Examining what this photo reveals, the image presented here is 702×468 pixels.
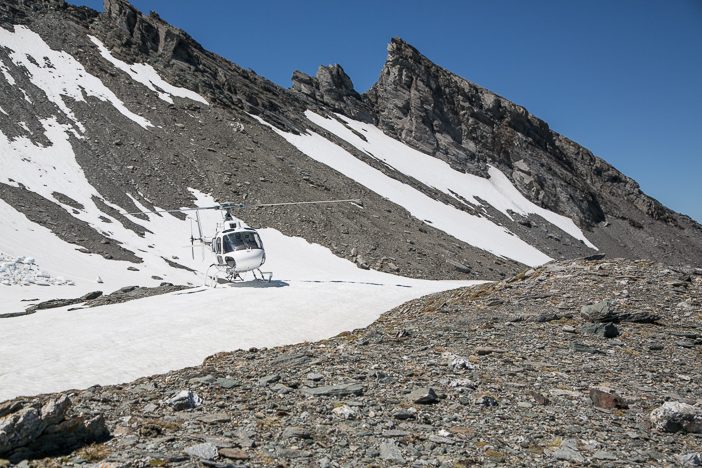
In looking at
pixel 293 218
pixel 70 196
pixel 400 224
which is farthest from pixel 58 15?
pixel 400 224

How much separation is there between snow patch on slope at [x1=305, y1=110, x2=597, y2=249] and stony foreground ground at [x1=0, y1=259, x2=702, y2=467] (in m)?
63.8

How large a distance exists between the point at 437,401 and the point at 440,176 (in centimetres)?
7475

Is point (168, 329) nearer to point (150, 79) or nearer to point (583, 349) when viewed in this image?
point (583, 349)

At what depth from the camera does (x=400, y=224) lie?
53.2 metres

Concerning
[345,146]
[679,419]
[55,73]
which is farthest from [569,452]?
[345,146]

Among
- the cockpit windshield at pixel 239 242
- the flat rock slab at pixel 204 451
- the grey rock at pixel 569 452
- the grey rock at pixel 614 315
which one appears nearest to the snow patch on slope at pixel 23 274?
the cockpit windshield at pixel 239 242

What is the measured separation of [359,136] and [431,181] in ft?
44.8

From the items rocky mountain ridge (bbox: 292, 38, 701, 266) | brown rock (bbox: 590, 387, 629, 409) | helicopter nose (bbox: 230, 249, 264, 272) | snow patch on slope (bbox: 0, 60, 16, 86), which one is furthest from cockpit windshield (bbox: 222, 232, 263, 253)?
rocky mountain ridge (bbox: 292, 38, 701, 266)

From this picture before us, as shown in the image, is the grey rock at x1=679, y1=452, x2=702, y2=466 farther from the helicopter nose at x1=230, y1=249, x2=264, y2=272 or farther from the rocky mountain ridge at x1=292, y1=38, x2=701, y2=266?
the rocky mountain ridge at x1=292, y1=38, x2=701, y2=266

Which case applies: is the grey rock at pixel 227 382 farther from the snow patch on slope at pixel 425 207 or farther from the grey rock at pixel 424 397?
the snow patch on slope at pixel 425 207

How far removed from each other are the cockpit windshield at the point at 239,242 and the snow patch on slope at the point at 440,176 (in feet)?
167

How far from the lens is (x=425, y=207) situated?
63.5m

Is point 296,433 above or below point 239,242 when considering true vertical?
below

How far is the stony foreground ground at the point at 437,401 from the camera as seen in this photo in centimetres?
621
